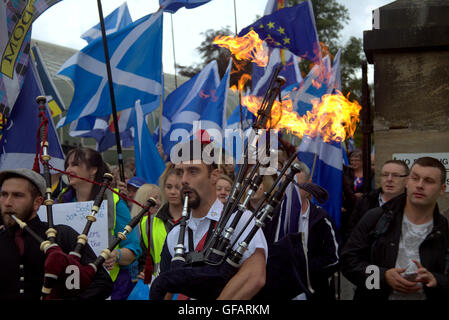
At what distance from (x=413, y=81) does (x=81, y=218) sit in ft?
11.2

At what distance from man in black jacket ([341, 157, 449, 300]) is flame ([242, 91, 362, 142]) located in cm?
84

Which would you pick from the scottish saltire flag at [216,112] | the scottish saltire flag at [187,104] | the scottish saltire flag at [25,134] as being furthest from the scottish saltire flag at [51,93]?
the scottish saltire flag at [25,134]

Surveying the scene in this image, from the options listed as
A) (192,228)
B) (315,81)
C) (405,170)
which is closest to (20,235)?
(192,228)

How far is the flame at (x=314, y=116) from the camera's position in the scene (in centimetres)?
408

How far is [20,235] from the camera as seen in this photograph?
3.77 metres

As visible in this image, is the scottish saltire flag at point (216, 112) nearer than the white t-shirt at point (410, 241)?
No

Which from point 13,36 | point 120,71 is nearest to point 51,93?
point 120,71

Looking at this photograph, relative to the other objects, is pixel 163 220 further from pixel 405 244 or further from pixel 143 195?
pixel 405 244

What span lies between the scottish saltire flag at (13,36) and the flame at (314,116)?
100 inches

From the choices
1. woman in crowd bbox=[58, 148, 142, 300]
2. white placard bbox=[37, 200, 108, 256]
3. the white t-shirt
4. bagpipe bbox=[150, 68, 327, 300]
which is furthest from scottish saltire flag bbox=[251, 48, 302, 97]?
bagpipe bbox=[150, 68, 327, 300]

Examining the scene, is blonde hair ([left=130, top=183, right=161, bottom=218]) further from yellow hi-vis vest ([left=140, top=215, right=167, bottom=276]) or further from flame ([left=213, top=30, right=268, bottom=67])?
flame ([left=213, top=30, right=268, bottom=67])

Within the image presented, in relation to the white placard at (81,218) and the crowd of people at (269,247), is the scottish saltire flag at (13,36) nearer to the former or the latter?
the white placard at (81,218)

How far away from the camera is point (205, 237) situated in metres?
3.59

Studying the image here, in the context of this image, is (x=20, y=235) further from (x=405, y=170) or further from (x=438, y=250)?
(x=405, y=170)
